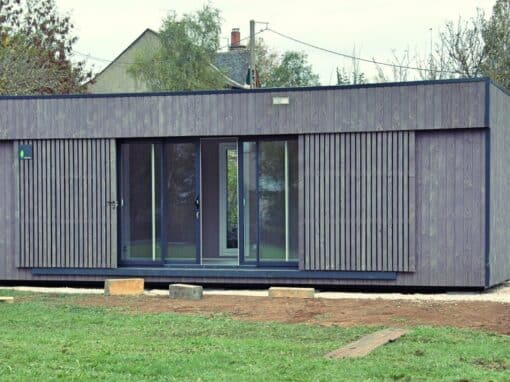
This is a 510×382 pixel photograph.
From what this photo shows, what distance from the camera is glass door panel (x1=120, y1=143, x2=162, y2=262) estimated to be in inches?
623

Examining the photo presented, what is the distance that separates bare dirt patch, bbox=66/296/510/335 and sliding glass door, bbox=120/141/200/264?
6.55 feet

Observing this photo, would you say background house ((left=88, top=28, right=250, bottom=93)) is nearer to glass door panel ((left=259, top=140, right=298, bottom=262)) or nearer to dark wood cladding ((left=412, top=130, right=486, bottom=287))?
glass door panel ((left=259, top=140, right=298, bottom=262))

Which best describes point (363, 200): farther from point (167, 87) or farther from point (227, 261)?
point (167, 87)

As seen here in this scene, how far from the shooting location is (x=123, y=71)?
47156 millimetres

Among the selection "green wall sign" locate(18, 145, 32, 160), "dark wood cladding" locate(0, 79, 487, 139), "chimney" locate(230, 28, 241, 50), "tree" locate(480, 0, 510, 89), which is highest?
"chimney" locate(230, 28, 241, 50)

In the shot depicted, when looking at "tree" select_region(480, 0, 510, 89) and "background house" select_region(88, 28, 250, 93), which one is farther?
"background house" select_region(88, 28, 250, 93)

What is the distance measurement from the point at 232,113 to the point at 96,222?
2.89 m

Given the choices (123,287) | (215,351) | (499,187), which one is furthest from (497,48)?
(215,351)

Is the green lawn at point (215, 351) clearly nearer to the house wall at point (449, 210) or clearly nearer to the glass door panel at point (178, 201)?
the glass door panel at point (178, 201)

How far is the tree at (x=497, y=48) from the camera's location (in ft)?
110

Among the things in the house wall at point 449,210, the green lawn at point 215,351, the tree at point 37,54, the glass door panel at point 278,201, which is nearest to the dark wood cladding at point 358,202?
the house wall at point 449,210

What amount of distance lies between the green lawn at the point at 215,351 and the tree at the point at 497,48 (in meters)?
24.2

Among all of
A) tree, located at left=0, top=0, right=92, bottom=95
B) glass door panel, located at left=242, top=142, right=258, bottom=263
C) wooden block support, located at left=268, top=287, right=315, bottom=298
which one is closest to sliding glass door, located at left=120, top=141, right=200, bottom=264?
glass door panel, located at left=242, top=142, right=258, bottom=263

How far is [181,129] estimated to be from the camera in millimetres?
15531
